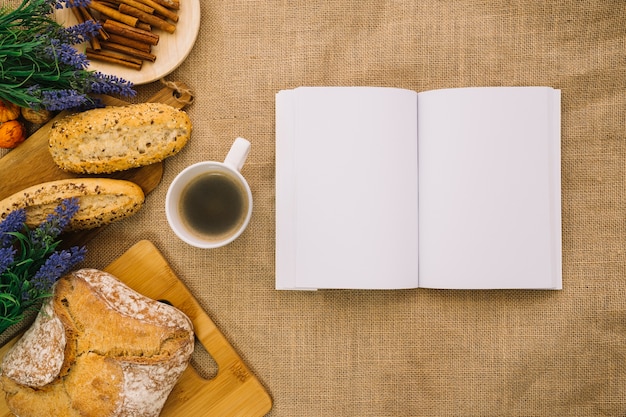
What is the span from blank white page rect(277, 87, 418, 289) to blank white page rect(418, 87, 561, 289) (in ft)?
0.17

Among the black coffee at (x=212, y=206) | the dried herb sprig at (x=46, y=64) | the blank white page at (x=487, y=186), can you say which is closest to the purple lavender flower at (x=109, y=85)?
the dried herb sprig at (x=46, y=64)

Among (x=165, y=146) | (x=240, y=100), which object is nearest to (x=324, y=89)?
(x=240, y=100)

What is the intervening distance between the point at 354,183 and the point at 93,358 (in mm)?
558

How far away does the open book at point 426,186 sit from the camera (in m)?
0.94

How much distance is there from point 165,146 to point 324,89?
32 cm

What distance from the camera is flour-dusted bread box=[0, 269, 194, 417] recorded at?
2.93ft

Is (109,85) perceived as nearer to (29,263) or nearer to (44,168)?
(44,168)

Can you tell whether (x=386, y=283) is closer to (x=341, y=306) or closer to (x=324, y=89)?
(x=341, y=306)

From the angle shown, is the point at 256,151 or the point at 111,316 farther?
the point at 256,151

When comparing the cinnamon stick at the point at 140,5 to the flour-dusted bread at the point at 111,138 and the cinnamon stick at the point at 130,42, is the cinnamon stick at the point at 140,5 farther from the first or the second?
the flour-dusted bread at the point at 111,138

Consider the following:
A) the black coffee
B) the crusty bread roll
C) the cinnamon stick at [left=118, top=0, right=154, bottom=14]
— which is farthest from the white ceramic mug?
the cinnamon stick at [left=118, top=0, right=154, bottom=14]

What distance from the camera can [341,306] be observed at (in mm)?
1024

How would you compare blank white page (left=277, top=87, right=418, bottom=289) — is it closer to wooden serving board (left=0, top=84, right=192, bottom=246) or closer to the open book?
the open book

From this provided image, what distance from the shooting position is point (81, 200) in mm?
951
